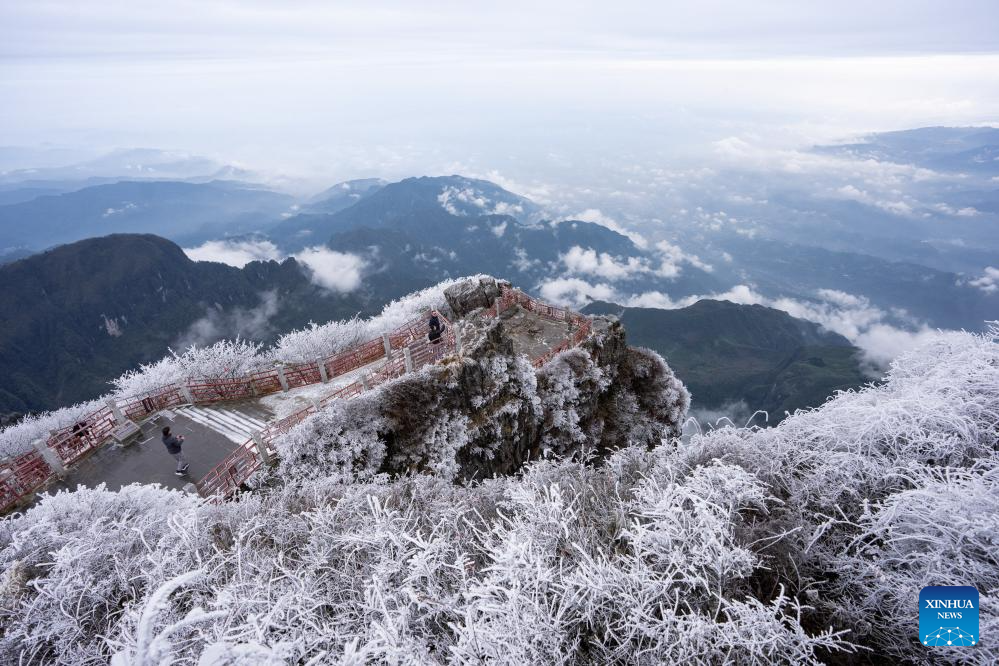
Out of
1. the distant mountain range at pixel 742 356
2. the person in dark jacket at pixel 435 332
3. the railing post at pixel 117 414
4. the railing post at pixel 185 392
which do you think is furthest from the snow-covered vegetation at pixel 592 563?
the distant mountain range at pixel 742 356

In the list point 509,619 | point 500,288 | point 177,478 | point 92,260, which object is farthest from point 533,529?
point 92,260

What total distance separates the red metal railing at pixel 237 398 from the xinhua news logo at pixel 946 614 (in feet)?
55.1

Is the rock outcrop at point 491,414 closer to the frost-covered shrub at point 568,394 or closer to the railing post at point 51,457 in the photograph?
the frost-covered shrub at point 568,394

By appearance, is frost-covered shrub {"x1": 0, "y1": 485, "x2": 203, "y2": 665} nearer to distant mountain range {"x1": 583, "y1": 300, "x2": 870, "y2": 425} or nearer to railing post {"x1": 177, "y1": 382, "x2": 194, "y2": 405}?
railing post {"x1": 177, "y1": 382, "x2": 194, "y2": 405}

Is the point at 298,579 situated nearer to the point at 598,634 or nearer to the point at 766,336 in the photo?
the point at 598,634

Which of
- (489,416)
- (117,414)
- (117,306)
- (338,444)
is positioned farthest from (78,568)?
(117,306)

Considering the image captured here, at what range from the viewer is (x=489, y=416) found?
19.2 meters

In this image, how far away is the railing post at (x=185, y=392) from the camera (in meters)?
18.5

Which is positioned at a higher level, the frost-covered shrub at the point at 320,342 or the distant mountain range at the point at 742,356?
the frost-covered shrub at the point at 320,342

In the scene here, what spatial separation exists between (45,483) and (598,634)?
19126 millimetres

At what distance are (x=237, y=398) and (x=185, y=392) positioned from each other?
205 centimetres

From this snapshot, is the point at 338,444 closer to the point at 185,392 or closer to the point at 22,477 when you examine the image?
the point at 185,392

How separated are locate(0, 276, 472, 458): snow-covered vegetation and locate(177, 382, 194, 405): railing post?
750 cm

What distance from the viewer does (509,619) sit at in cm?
593
